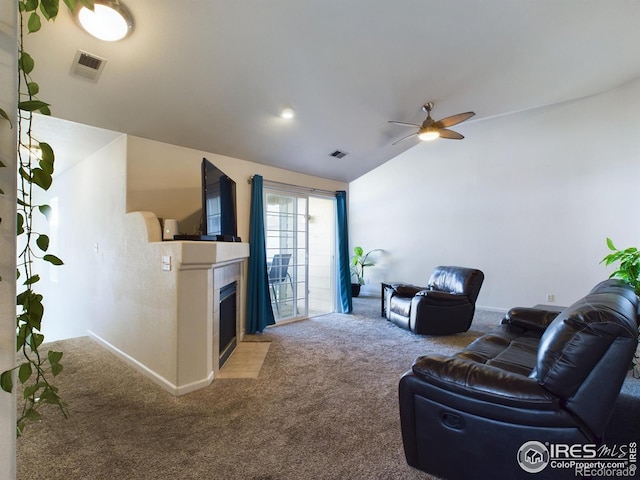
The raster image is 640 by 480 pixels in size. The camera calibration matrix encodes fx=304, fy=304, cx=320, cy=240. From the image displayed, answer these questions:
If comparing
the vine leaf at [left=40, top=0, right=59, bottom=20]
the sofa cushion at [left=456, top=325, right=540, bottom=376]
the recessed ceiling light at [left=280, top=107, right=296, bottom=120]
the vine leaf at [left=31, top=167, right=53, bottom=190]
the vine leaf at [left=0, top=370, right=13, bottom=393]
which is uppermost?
the recessed ceiling light at [left=280, top=107, right=296, bottom=120]

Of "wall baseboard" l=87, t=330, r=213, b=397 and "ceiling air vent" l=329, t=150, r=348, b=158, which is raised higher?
"ceiling air vent" l=329, t=150, r=348, b=158

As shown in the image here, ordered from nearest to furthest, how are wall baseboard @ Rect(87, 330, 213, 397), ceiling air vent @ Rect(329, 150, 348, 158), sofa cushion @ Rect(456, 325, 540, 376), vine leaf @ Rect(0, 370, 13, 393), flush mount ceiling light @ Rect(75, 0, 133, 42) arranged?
vine leaf @ Rect(0, 370, 13, 393)
flush mount ceiling light @ Rect(75, 0, 133, 42)
sofa cushion @ Rect(456, 325, 540, 376)
wall baseboard @ Rect(87, 330, 213, 397)
ceiling air vent @ Rect(329, 150, 348, 158)

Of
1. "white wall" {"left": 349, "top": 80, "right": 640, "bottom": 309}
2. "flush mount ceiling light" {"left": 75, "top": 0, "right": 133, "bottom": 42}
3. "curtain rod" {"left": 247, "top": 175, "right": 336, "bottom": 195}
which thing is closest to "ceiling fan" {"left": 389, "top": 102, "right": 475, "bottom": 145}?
"curtain rod" {"left": 247, "top": 175, "right": 336, "bottom": 195}

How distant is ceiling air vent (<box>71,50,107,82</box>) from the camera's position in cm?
221

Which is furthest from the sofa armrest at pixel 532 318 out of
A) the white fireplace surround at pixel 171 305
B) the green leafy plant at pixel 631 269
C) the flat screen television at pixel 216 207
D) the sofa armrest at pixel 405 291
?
the flat screen television at pixel 216 207

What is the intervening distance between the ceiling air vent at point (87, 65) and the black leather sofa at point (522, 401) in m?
3.04

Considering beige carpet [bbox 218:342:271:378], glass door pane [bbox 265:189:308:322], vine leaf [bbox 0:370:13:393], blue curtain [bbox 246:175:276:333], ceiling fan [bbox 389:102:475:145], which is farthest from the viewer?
glass door pane [bbox 265:189:308:322]

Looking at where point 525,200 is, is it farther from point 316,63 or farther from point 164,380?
point 164,380

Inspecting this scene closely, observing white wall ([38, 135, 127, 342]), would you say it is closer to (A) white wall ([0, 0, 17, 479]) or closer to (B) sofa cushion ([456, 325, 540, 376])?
(A) white wall ([0, 0, 17, 479])

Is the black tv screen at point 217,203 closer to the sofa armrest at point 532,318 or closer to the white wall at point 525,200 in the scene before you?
the sofa armrest at point 532,318

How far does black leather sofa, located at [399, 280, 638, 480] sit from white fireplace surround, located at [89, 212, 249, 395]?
1.74 metres

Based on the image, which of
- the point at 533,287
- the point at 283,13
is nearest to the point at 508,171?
the point at 533,287

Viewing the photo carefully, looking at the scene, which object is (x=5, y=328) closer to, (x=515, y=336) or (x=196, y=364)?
(x=196, y=364)

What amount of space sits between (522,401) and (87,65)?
11.4ft
